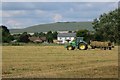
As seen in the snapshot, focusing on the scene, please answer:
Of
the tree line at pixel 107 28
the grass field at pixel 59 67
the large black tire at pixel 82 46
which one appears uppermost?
the tree line at pixel 107 28

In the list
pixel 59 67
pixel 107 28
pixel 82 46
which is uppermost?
pixel 107 28

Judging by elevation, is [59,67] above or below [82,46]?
below

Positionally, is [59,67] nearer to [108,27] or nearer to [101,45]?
[101,45]

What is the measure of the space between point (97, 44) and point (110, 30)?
1454 inches

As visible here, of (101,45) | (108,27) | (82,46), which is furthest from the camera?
(108,27)

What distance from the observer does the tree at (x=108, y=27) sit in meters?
87.7

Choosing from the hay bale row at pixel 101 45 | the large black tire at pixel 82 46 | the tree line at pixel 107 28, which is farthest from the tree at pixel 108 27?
the large black tire at pixel 82 46

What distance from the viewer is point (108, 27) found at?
9731cm

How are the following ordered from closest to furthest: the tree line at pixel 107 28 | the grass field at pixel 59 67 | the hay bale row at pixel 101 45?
the grass field at pixel 59 67, the hay bale row at pixel 101 45, the tree line at pixel 107 28

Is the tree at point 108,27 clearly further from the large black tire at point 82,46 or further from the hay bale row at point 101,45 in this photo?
the large black tire at point 82,46

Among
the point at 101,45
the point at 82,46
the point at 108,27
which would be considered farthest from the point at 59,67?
the point at 108,27

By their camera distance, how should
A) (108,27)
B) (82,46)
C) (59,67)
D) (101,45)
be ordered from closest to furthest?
1. (59,67)
2. (82,46)
3. (101,45)
4. (108,27)

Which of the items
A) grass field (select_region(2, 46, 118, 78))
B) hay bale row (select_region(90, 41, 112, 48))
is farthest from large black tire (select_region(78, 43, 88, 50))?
grass field (select_region(2, 46, 118, 78))

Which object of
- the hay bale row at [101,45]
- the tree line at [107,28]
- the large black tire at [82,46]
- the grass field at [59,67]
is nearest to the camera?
the grass field at [59,67]
